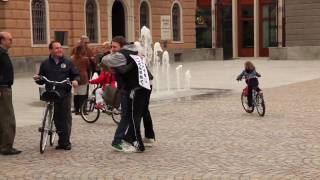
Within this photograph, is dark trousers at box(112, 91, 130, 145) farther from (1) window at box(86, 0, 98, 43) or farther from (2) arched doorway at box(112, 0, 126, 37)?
(2) arched doorway at box(112, 0, 126, 37)

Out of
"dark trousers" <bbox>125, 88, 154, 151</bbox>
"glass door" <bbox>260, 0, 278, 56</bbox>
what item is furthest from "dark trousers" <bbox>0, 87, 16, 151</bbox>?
"glass door" <bbox>260, 0, 278, 56</bbox>

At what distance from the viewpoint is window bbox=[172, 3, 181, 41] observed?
4122cm

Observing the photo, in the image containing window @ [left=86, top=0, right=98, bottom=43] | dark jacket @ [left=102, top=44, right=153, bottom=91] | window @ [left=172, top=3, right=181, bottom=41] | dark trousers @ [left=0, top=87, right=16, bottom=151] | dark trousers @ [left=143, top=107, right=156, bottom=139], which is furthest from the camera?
window @ [left=172, top=3, right=181, bottom=41]

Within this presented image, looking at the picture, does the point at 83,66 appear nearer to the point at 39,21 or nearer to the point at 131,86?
the point at 131,86

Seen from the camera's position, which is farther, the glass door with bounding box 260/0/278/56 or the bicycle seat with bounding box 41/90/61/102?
the glass door with bounding box 260/0/278/56

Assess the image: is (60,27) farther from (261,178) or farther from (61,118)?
(261,178)

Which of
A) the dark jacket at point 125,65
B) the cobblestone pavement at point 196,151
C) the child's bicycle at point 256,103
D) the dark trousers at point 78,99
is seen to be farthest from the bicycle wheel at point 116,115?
the child's bicycle at point 256,103

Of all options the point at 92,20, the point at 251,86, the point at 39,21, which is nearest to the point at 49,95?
the point at 251,86

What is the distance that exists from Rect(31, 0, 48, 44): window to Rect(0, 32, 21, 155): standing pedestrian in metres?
20.9

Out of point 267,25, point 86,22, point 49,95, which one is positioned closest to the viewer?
point 49,95

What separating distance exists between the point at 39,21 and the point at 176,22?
1328cm

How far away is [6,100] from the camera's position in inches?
376

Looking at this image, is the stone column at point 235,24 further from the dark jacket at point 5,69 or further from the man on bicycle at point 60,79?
the dark jacket at point 5,69

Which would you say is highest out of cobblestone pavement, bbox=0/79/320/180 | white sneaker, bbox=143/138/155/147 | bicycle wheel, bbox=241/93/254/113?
bicycle wheel, bbox=241/93/254/113
